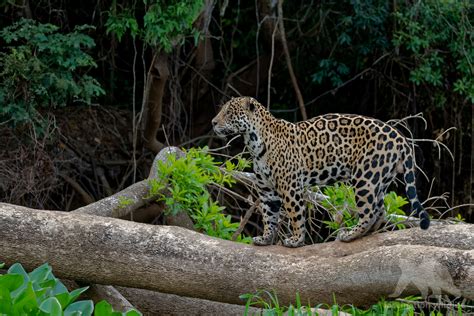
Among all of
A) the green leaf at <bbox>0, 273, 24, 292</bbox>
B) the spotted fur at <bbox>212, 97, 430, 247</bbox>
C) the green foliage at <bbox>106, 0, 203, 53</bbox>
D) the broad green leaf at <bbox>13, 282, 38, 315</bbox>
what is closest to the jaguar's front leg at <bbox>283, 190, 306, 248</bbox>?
the spotted fur at <bbox>212, 97, 430, 247</bbox>

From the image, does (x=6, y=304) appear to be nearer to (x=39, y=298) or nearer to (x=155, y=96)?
(x=39, y=298)

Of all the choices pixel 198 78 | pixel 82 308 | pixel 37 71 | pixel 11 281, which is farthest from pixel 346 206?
pixel 198 78

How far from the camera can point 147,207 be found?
26.1 feet

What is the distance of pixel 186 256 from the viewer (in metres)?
5.92

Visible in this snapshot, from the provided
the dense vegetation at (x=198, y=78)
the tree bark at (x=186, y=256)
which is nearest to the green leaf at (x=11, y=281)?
the tree bark at (x=186, y=256)

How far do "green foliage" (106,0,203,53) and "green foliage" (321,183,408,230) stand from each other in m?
2.75

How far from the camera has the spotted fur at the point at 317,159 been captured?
6.21 m

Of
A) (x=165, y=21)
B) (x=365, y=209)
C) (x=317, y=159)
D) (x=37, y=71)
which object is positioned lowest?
(x=365, y=209)

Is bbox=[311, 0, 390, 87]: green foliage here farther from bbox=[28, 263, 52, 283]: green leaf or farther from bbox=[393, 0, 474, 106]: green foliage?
bbox=[28, 263, 52, 283]: green leaf

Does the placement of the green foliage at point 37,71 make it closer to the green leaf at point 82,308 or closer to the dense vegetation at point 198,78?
the dense vegetation at point 198,78

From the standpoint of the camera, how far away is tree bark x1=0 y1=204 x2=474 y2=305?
18.8 feet

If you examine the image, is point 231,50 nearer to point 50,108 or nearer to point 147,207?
point 50,108

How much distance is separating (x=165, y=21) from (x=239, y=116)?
2.74 meters

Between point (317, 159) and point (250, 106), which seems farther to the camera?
point (250, 106)
